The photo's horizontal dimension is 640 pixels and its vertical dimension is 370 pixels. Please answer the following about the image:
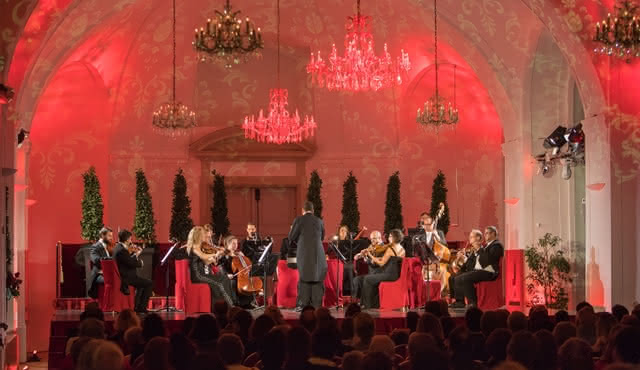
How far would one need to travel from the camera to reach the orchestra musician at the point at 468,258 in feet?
→ 48.4

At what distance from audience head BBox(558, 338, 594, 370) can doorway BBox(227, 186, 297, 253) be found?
49.7 feet

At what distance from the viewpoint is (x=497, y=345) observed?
6855mm

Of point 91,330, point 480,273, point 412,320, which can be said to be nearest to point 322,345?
point 91,330

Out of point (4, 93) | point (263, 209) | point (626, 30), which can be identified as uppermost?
point (626, 30)

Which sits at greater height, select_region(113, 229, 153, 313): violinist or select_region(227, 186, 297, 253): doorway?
select_region(227, 186, 297, 253): doorway

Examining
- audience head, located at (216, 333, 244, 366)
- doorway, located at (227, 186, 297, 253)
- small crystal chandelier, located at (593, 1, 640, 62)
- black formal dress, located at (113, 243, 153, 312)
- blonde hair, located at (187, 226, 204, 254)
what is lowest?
audience head, located at (216, 333, 244, 366)

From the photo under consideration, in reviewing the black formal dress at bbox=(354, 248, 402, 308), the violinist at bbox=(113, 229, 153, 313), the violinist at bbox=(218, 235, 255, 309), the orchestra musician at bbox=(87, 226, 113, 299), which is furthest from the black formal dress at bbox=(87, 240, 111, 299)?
the black formal dress at bbox=(354, 248, 402, 308)

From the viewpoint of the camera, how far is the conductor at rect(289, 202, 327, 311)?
14055mm

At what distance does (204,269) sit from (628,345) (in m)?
8.41

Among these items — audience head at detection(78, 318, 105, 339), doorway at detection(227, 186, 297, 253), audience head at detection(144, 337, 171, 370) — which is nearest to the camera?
audience head at detection(144, 337, 171, 370)

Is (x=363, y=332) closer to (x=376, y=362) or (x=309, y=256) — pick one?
(x=376, y=362)

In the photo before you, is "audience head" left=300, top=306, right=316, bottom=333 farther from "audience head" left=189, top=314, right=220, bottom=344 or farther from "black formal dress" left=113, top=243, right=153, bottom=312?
"black formal dress" left=113, top=243, right=153, bottom=312

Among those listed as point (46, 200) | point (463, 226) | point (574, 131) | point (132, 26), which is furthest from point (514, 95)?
point (46, 200)

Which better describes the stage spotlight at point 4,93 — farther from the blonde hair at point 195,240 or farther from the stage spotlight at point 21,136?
the stage spotlight at point 21,136
